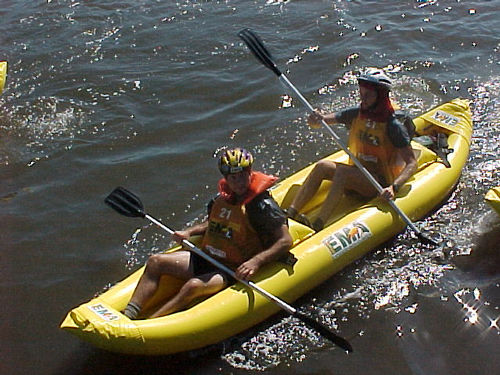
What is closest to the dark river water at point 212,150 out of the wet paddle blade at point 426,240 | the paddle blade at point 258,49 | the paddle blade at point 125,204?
the wet paddle blade at point 426,240

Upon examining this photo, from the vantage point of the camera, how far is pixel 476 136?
308 inches

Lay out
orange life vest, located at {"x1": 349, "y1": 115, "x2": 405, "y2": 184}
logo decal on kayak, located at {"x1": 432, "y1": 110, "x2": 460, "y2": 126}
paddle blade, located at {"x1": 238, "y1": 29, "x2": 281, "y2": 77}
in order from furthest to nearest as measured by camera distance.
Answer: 1. logo decal on kayak, located at {"x1": 432, "y1": 110, "x2": 460, "y2": 126}
2. paddle blade, located at {"x1": 238, "y1": 29, "x2": 281, "y2": 77}
3. orange life vest, located at {"x1": 349, "y1": 115, "x2": 405, "y2": 184}

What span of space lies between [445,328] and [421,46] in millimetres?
6211

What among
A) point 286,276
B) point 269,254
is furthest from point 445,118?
point 269,254

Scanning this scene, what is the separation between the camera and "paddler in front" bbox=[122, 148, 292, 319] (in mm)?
4926

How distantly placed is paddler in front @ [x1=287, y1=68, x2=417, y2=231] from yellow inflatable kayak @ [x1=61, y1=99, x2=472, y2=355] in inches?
6.5

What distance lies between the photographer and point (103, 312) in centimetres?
468

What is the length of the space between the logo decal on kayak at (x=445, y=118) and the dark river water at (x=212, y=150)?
1.71ft

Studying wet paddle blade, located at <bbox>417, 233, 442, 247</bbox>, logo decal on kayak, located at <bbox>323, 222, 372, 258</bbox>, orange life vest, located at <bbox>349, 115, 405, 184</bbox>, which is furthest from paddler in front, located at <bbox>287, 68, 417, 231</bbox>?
wet paddle blade, located at <bbox>417, 233, 442, 247</bbox>

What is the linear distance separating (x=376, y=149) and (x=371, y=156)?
10cm

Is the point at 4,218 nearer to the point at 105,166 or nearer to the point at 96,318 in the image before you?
the point at 105,166

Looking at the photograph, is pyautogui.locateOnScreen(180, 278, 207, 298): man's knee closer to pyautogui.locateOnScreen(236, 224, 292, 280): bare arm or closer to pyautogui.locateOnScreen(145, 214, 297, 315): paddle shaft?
pyautogui.locateOnScreen(145, 214, 297, 315): paddle shaft

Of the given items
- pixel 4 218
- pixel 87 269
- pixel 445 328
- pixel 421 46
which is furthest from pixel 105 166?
pixel 421 46

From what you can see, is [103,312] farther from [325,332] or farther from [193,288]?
[325,332]
